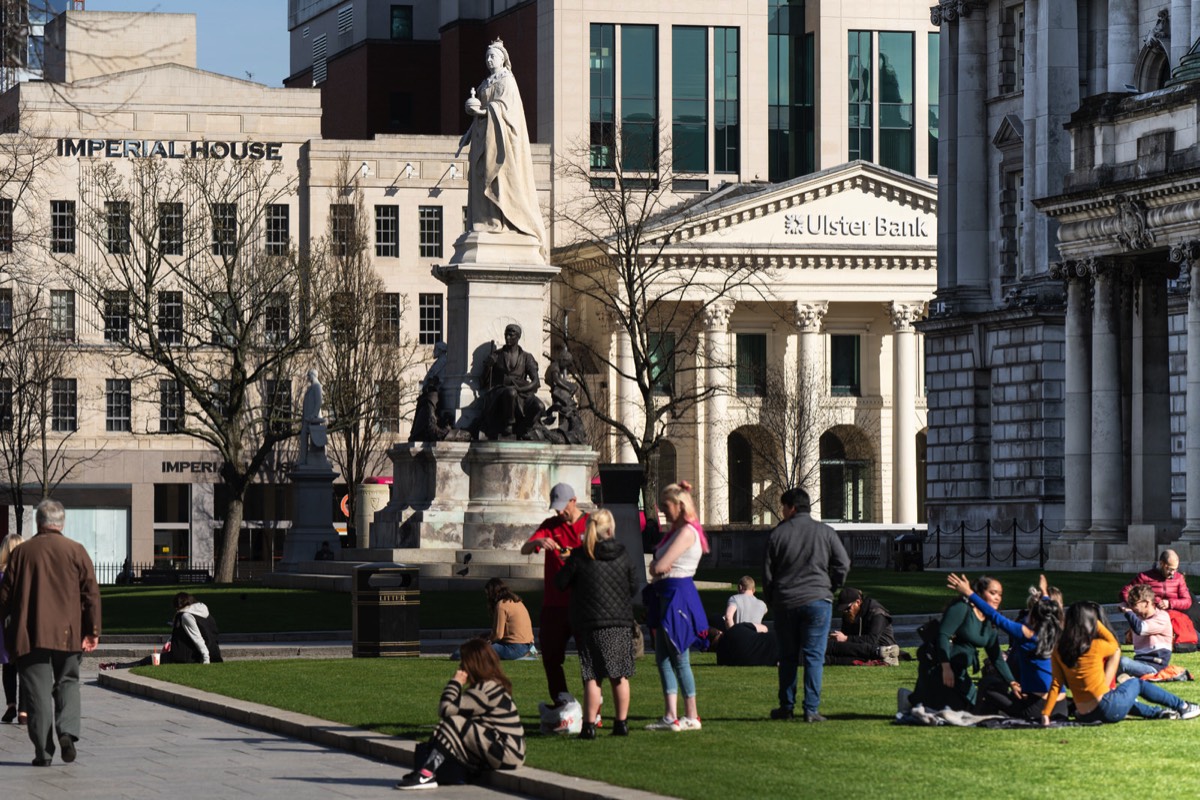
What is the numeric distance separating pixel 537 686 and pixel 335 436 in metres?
65.7

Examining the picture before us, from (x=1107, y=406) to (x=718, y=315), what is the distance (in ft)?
178

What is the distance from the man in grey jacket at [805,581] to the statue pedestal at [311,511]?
41.8m

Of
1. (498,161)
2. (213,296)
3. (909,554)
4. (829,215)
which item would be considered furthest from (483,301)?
(829,215)

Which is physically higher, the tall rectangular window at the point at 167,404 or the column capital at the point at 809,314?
the column capital at the point at 809,314

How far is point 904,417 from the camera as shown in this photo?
357 ft

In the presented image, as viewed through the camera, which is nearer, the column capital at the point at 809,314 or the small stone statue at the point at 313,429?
the small stone statue at the point at 313,429

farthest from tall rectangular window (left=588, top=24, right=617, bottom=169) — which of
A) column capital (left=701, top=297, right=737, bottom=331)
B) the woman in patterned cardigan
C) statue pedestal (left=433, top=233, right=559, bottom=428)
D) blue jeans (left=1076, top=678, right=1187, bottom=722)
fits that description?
the woman in patterned cardigan

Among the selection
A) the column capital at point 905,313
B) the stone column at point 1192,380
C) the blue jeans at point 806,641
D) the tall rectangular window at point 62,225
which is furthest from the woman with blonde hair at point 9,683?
the column capital at point 905,313

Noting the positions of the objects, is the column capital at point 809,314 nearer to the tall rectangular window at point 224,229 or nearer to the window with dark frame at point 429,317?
the window with dark frame at point 429,317

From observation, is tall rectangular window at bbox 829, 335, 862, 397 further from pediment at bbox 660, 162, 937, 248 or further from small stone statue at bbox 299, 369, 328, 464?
small stone statue at bbox 299, 369, 328, 464

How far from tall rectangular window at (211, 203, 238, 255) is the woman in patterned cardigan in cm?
5295

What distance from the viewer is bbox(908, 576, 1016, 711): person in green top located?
2083cm

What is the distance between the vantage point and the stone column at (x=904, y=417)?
10838 cm

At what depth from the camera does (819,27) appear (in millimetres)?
116250
